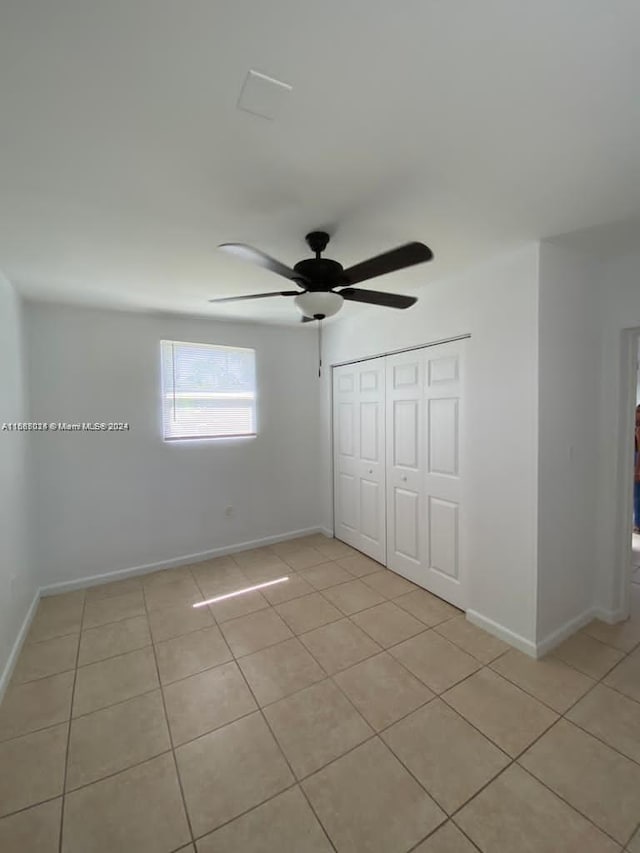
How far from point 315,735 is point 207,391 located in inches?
112

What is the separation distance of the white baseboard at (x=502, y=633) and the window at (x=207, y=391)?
2.58m

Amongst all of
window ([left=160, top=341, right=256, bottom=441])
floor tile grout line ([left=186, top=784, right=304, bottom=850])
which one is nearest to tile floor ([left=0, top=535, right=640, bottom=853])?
floor tile grout line ([left=186, top=784, right=304, bottom=850])

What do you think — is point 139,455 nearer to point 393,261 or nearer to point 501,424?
point 393,261

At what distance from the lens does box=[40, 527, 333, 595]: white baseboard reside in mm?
3003

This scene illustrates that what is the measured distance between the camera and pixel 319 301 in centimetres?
181

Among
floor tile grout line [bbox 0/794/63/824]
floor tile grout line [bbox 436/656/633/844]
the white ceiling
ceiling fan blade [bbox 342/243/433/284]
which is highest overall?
the white ceiling

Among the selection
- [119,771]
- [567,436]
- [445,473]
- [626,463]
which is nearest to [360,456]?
[445,473]

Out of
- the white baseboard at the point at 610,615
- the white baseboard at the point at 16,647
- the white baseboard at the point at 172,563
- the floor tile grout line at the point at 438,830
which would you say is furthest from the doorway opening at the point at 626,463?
the white baseboard at the point at 16,647

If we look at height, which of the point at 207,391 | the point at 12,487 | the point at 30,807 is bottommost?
the point at 30,807

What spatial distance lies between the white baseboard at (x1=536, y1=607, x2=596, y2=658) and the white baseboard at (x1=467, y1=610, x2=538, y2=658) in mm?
42

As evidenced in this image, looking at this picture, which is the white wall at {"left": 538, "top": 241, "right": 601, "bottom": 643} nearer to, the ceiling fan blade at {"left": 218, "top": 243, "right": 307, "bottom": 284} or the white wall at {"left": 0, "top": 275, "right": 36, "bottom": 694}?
the ceiling fan blade at {"left": 218, "top": 243, "right": 307, "bottom": 284}

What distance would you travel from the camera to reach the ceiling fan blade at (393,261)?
146cm

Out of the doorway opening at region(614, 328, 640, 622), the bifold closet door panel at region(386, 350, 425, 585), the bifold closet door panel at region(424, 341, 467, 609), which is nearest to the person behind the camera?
the doorway opening at region(614, 328, 640, 622)

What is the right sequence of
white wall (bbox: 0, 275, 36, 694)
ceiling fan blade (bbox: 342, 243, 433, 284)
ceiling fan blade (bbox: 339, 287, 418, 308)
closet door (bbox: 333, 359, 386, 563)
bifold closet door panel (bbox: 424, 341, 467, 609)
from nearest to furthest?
ceiling fan blade (bbox: 342, 243, 433, 284), ceiling fan blade (bbox: 339, 287, 418, 308), white wall (bbox: 0, 275, 36, 694), bifold closet door panel (bbox: 424, 341, 467, 609), closet door (bbox: 333, 359, 386, 563)
